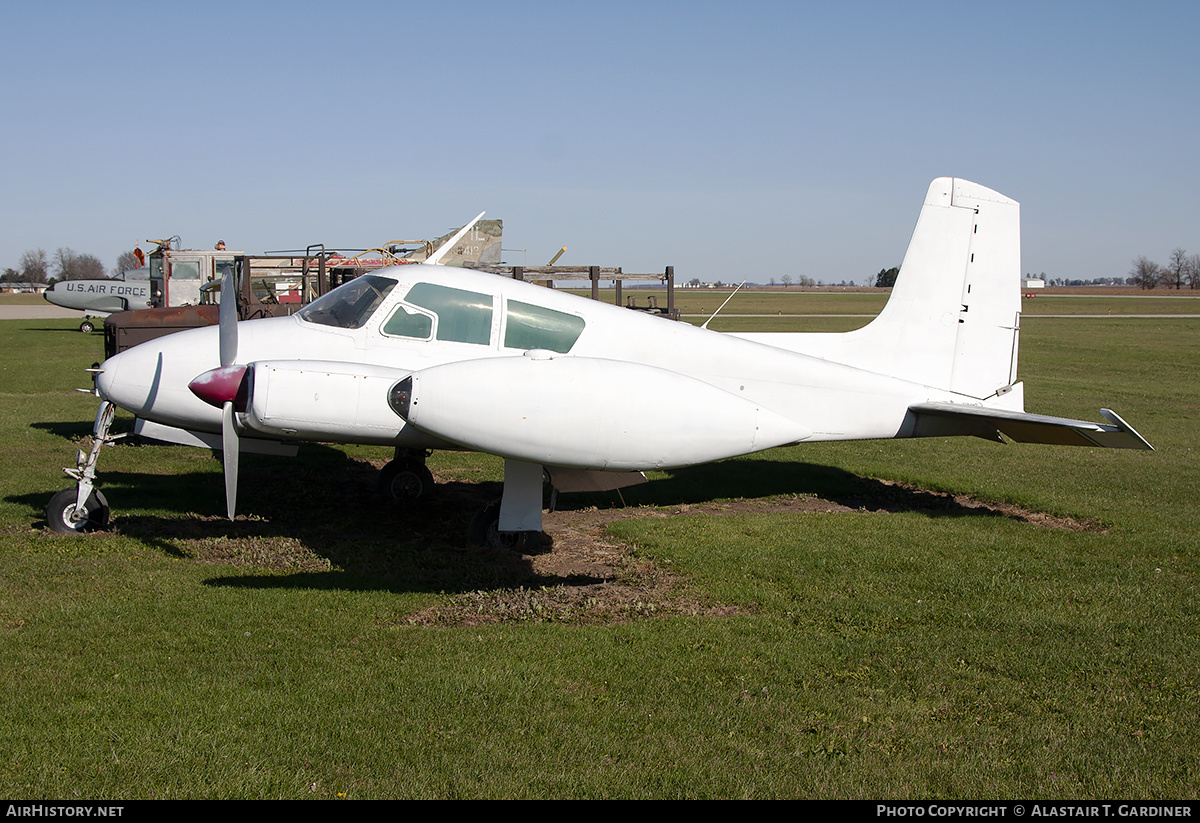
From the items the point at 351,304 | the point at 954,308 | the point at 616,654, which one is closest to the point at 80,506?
the point at 351,304

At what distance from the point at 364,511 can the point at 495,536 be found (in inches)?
86.5

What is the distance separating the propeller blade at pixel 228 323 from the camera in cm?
748

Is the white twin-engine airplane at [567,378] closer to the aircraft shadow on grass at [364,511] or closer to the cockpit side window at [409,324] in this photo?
the cockpit side window at [409,324]

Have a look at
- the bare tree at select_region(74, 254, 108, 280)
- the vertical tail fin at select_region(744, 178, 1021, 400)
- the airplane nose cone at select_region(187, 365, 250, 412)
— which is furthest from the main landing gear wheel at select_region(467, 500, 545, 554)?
the bare tree at select_region(74, 254, 108, 280)

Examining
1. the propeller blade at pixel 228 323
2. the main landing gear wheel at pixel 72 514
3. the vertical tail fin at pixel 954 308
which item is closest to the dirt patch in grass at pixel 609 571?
the vertical tail fin at pixel 954 308

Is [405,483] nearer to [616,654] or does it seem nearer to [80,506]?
[80,506]

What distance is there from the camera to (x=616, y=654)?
5676 millimetres

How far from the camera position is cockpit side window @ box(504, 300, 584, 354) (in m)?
8.09

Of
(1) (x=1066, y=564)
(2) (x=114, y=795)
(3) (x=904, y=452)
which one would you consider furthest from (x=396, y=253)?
(2) (x=114, y=795)

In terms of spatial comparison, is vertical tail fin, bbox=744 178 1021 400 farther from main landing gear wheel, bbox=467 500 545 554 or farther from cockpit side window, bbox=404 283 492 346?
main landing gear wheel, bbox=467 500 545 554

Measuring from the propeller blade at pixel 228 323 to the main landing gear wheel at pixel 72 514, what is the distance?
195 cm

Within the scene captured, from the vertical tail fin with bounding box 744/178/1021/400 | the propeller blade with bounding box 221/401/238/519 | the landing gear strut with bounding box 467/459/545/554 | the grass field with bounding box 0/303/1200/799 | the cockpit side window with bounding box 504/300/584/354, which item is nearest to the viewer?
the grass field with bounding box 0/303/1200/799

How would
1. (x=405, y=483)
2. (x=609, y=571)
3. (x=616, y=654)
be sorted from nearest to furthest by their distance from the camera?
(x=616, y=654), (x=609, y=571), (x=405, y=483)

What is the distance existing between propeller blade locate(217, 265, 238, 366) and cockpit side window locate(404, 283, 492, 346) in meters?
1.48
